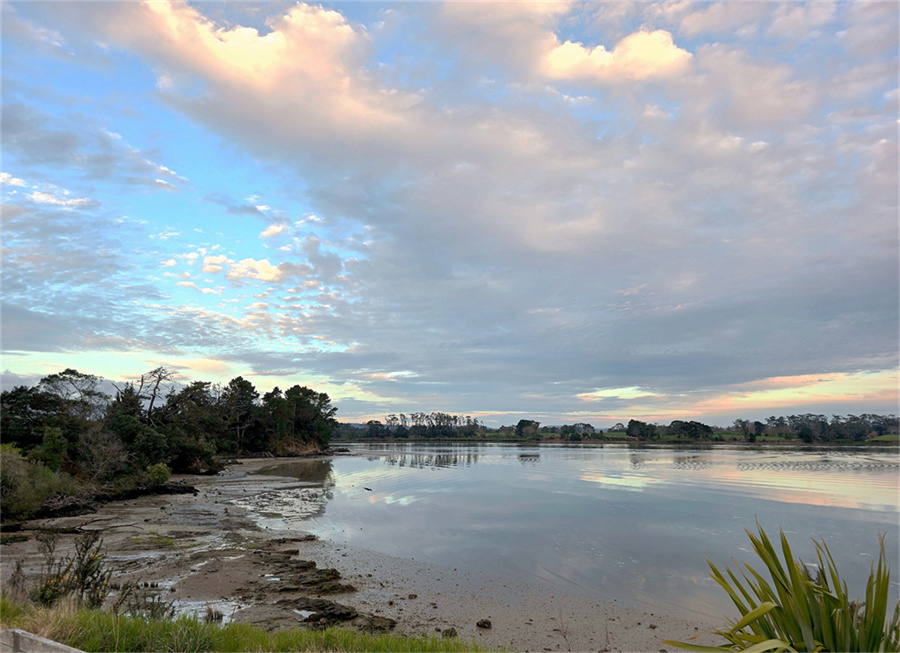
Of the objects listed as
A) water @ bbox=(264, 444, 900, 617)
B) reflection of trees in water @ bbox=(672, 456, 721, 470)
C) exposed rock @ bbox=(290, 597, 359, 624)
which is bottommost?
reflection of trees in water @ bbox=(672, 456, 721, 470)

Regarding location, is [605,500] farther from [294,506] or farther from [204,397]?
[204,397]

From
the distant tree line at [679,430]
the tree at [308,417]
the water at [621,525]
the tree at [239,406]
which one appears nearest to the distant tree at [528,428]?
the distant tree line at [679,430]

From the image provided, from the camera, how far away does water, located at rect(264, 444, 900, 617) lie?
543 inches

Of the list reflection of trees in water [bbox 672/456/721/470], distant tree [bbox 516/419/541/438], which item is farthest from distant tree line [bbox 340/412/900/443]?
reflection of trees in water [bbox 672/456/721/470]

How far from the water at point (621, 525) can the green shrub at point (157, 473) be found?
950 cm

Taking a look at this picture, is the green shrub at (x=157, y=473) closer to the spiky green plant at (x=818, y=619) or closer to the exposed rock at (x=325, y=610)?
the exposed rock at (x=325, y=610)

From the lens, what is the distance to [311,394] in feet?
301

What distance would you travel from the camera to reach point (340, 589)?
1188cm

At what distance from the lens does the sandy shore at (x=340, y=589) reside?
9.66m

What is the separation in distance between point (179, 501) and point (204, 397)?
3810 centimetres

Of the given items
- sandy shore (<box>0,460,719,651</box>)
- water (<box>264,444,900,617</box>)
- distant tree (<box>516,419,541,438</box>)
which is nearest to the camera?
sandy shore (<box>0,460,719,651</box>)

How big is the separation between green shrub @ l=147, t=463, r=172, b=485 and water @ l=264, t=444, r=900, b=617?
31.2ft

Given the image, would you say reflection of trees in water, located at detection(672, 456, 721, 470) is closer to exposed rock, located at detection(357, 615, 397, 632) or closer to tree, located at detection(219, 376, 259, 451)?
exposed rock, located at detection(357, 615, 397, 632)

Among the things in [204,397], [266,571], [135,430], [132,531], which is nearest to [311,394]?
[204,397]
